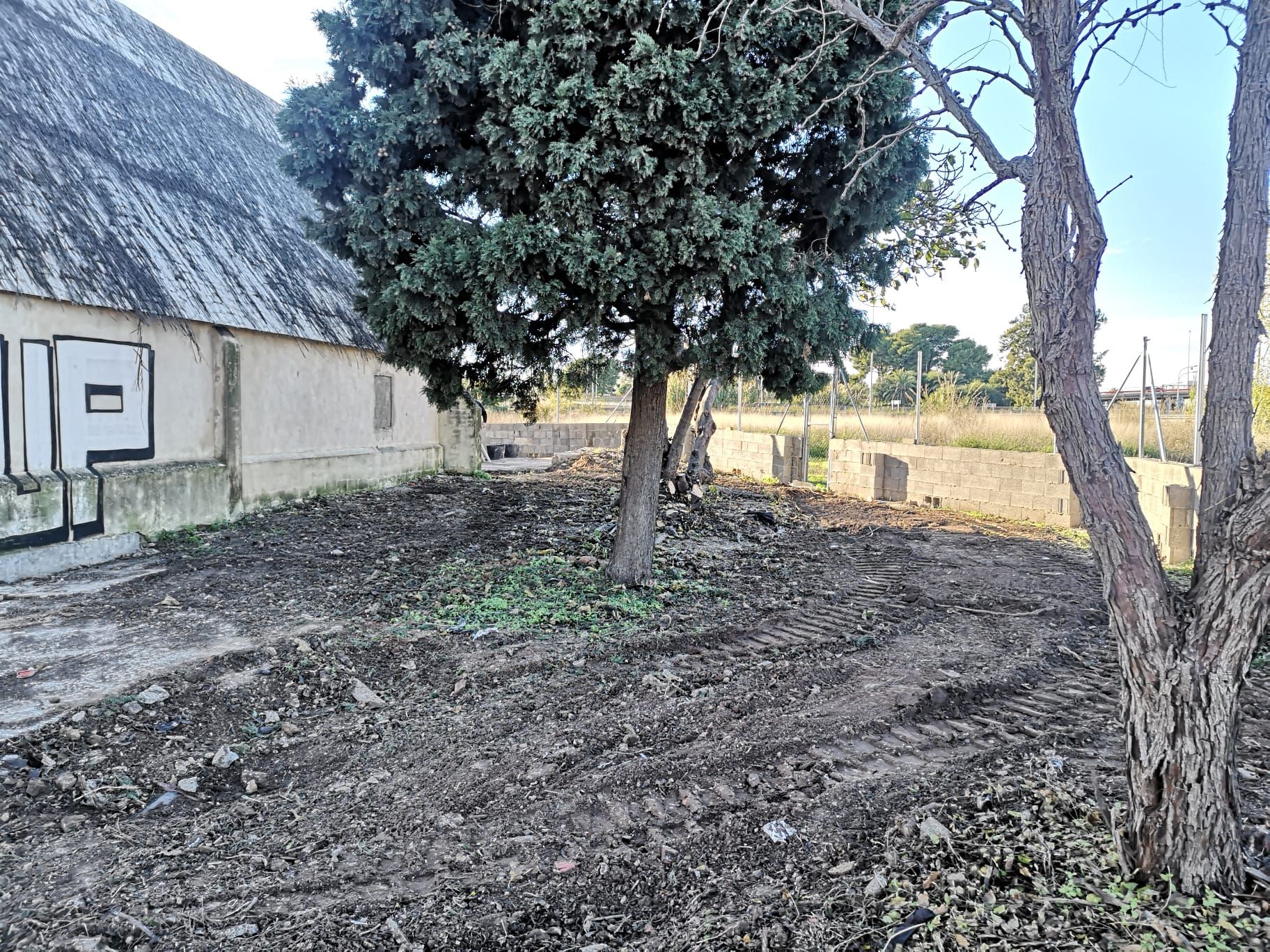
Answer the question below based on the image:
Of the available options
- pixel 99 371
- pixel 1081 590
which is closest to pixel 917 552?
Result: pixel 1081 590

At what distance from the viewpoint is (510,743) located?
14.1ft

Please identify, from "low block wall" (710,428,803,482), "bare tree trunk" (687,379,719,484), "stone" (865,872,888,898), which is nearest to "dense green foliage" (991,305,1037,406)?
"low block wall" (710,428,803,482)

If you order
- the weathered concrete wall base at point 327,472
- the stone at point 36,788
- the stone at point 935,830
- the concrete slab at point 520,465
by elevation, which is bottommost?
the stone at point 36,788

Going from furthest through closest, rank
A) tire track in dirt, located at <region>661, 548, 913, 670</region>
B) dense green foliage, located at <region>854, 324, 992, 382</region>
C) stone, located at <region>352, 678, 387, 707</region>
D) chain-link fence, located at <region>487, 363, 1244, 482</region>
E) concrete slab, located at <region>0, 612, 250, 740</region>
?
1. dense green foliage, located at <region>854, 324, 992, 382</region>
2. chain-link fence, located at <region>487, 363, 1244, 482</region>
3. tire track in dirt, located at <region>661, 548, 913, 670</region>
4. stone, located at <region>352, 678, 387, 707</region>
5. concrete slab, located at <region>0, 612, 250, 740</region>

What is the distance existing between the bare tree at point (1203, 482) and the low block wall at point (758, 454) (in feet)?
46.5

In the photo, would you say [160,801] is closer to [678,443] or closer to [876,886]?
[876,886]

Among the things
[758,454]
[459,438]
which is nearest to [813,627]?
[758,454]

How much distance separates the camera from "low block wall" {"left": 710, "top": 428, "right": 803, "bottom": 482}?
17188 millimetres

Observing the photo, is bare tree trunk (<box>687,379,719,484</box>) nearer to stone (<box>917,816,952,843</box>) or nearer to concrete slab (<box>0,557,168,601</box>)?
concrete slab (<box>0,557,168,601</box>)

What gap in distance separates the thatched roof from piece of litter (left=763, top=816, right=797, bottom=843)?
874 centimetres

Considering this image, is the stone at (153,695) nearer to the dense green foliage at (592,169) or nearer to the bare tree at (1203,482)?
the dense green foliage at (592,169)

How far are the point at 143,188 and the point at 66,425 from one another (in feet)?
13.1

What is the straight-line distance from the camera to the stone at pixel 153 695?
15.5 ft

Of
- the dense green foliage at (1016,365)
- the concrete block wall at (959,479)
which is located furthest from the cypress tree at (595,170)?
the dense green foliage at (1016,365)
